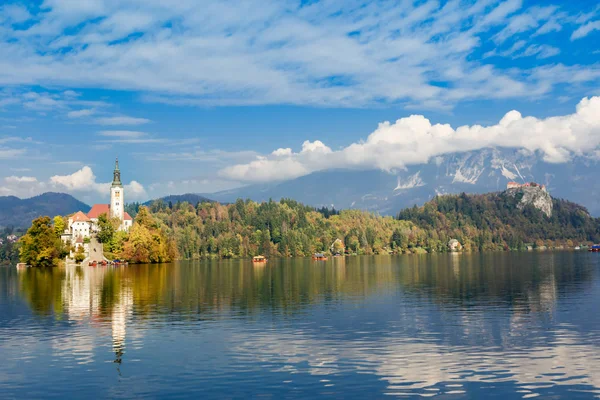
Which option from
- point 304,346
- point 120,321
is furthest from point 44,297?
point 304,346

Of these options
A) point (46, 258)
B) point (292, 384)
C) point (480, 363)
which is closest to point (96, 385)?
point (292, 384)

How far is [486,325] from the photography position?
5538 cm

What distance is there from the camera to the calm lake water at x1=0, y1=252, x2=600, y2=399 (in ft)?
115

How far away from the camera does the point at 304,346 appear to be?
46438mm

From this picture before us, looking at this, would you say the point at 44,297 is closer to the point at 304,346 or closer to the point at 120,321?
the point at 120,321

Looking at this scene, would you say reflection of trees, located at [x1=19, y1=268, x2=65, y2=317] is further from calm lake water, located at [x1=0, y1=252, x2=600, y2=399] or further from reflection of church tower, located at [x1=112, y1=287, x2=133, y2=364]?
reflection of church tower, located at [x1=112, y1=287, x2=133, y2=364]

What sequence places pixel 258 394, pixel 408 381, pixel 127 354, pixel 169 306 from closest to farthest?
pixel 258 394 → pixel 408 381 → pixel 127 354 → pixel 169 306

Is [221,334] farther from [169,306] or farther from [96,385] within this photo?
[169,306]

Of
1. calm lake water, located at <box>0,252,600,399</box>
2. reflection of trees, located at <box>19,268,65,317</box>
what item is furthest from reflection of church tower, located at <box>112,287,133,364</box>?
reflection of trees, located at <box>19,268,65,317</box>

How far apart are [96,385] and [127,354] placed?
27.3 ft

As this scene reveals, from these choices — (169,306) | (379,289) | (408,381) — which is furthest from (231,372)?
(379,289)

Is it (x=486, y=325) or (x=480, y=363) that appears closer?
(x=480, y=363)

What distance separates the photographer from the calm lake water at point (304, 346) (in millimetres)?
35062

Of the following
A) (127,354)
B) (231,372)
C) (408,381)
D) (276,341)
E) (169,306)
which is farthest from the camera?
(169,306)
